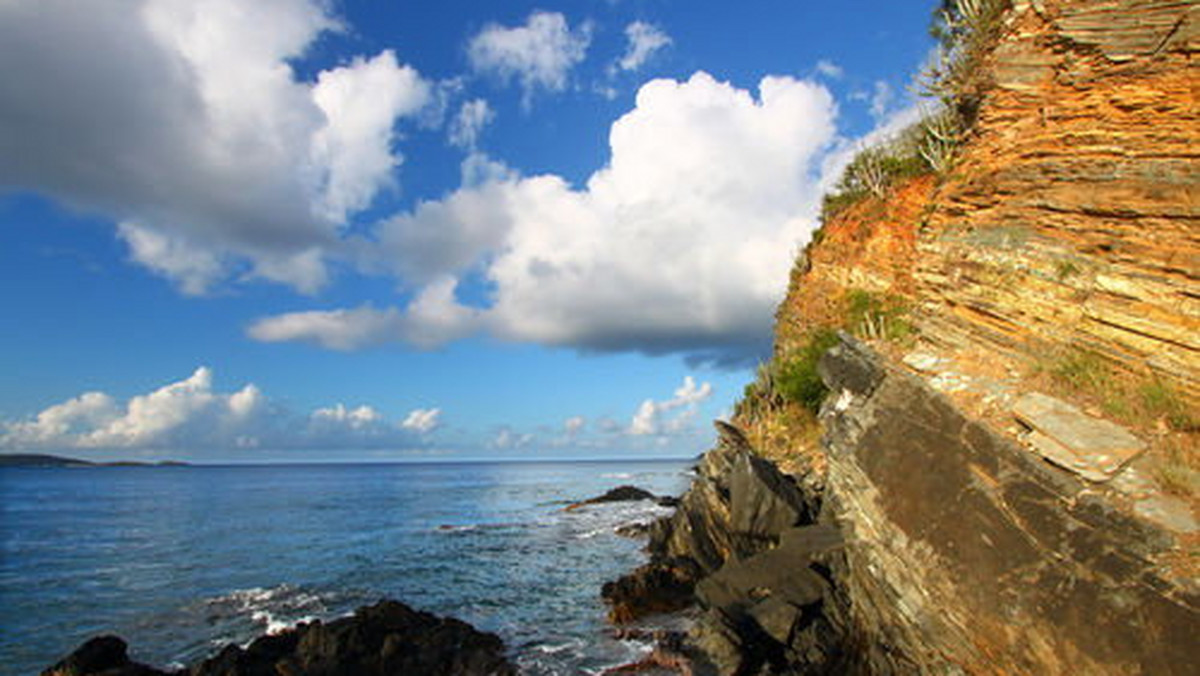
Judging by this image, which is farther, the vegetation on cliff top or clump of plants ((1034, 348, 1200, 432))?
the vegetation on cliff top

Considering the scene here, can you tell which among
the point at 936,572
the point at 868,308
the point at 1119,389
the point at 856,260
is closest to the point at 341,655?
the point at 936,572

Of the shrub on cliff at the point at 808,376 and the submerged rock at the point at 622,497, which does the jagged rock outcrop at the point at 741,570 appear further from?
the submerged rock at the point at 622,497

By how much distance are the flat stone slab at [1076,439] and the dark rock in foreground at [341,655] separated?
13239 millimetres

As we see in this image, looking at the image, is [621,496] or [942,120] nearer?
[942,120]

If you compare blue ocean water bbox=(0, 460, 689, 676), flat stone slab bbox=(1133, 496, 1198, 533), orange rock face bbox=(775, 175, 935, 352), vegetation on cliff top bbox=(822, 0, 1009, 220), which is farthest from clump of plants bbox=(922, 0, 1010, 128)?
blue ocean water bbox=(0, 460, 689, 676)

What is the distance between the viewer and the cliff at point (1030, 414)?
8.03 m

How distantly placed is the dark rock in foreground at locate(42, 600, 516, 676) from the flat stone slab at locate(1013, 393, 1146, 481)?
13239mm

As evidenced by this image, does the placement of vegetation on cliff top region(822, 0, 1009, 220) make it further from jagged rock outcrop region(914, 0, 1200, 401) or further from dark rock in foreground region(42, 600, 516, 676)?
dark rock in foreground region(42, 600, 516, 676)

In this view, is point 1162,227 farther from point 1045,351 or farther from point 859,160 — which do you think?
point 859,160

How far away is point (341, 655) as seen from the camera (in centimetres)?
1588

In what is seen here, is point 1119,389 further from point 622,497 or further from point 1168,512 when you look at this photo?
point 622,497

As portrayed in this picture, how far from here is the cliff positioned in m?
8.03

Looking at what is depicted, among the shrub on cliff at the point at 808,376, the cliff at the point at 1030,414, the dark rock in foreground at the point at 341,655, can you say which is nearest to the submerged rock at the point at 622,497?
the shrub on cliff at the point at 808,376

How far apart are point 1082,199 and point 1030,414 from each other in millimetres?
4543
